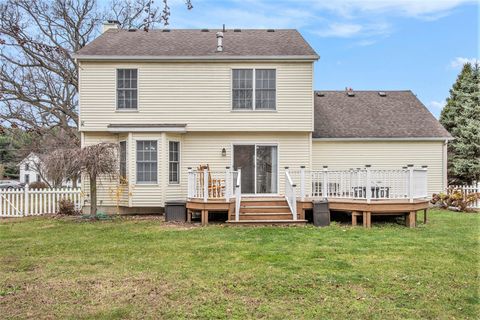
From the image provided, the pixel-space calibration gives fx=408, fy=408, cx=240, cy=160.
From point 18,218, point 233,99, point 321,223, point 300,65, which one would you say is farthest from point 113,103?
point 321,223

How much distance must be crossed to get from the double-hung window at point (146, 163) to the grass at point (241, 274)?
12.6ft

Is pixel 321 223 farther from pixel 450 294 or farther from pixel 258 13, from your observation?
pixel 258 13

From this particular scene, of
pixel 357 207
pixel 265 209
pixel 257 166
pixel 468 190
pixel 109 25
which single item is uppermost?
pixel 109 25

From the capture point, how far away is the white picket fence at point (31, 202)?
15266 mm

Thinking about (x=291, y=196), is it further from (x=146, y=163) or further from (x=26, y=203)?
(x=26, y=203)

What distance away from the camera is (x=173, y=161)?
1473 centimetres

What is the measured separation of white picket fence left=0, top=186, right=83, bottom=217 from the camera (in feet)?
50.1

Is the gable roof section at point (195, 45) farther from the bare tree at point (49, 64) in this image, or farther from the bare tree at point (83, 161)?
the bare tree at point (49, 64)

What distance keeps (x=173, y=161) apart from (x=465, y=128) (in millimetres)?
17522

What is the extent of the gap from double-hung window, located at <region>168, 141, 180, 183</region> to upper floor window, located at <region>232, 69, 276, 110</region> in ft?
8.45

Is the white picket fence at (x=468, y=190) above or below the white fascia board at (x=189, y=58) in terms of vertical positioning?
below

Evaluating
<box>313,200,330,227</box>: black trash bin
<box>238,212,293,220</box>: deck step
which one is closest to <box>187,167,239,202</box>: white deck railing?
<box>238,212,293,220</box>: deck step

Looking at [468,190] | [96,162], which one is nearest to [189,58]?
[96,162]

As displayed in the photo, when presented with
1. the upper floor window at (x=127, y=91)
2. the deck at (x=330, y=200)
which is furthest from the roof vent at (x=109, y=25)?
the deck at (x=330, y=200)
